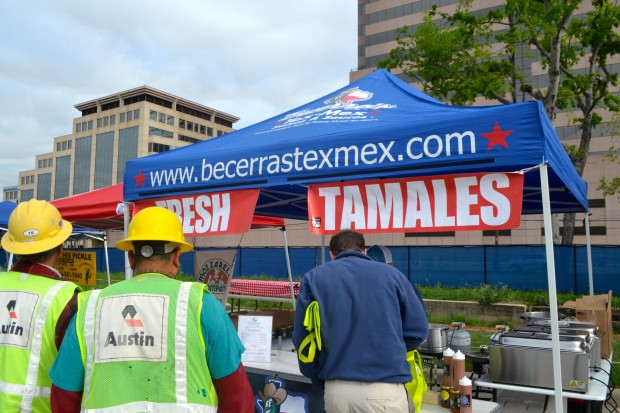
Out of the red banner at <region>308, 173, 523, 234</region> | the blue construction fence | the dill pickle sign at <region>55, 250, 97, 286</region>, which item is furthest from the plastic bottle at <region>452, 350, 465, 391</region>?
the blue construction fence

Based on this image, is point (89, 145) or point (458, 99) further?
point (89, 145)

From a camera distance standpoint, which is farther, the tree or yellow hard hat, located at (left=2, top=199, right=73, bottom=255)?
the tree

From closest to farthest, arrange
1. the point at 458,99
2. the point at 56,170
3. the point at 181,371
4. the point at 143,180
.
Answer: the point at 181,371 → the point at 143,180 → the point at 458,99 → the point at 56,170

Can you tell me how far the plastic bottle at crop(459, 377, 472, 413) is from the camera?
3.35m

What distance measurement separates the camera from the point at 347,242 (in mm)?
2967

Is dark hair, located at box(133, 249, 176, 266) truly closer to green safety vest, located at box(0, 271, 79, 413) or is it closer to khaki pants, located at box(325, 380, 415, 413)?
green safety vest, located at box(0, 271, 79, 413)

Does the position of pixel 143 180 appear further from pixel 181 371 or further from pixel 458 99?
pixel 458 99

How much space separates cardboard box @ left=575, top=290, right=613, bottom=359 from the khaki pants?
12.3 feet

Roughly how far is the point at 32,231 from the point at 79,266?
449 cm

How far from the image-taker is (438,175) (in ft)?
11.9

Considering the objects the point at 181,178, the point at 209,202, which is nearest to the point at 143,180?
the point at 181,178

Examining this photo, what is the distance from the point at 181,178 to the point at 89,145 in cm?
9284

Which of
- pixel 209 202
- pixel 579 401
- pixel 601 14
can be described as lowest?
pixel 579 401

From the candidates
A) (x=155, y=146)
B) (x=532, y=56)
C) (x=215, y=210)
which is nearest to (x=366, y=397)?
(x=215, y=210)
